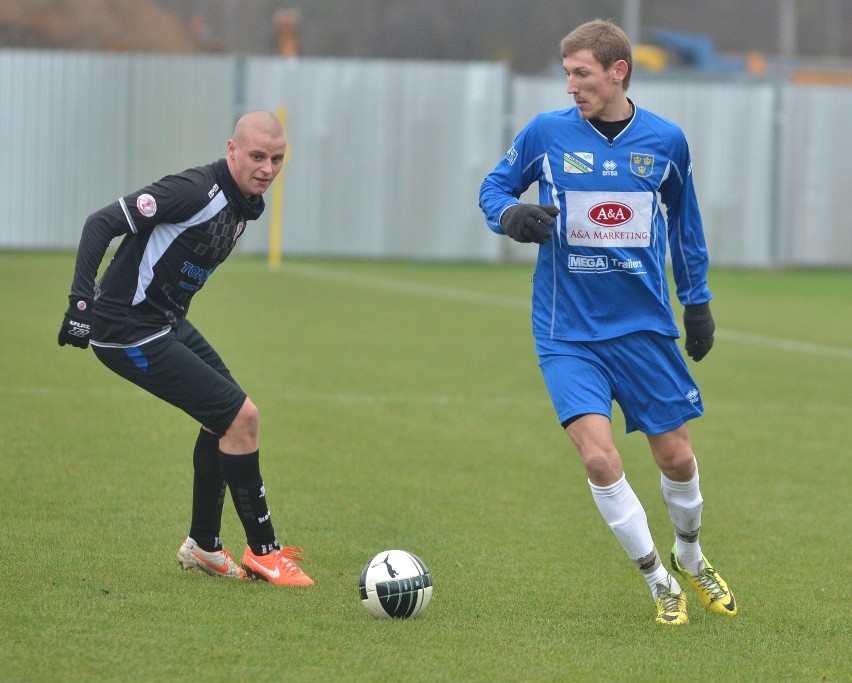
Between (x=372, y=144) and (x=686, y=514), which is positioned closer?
(x=686, y=514)

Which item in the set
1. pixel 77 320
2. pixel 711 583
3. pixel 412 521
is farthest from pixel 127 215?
pixel 711 583

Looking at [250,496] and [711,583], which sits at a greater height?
[250,496]

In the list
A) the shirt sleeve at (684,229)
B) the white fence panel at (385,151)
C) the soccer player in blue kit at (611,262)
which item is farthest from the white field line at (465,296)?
the soccer player in blue kit at (611,262)

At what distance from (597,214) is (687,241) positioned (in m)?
0.43

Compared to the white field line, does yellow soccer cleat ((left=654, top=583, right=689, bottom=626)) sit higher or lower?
higher

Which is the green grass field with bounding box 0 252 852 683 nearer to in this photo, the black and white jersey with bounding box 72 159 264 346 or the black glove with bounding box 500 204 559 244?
the black and white jersey with bounding box 72 159 264 346

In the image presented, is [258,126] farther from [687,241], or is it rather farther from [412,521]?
[412,521]

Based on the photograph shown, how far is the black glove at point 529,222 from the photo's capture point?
4.86m

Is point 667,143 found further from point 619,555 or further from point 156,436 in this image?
point 156,436

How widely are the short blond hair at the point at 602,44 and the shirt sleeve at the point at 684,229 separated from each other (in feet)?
1.23

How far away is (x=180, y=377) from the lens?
5359 mm

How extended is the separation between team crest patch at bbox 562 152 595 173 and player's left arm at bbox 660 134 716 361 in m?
0.32

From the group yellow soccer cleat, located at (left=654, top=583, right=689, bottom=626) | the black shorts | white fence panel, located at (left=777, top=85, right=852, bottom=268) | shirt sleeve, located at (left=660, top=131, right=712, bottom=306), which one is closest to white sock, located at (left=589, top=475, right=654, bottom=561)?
yellow soccer cleat, located at (left=654, top=583, right=689, bottom=626)

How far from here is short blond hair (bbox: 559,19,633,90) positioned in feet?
16.5
